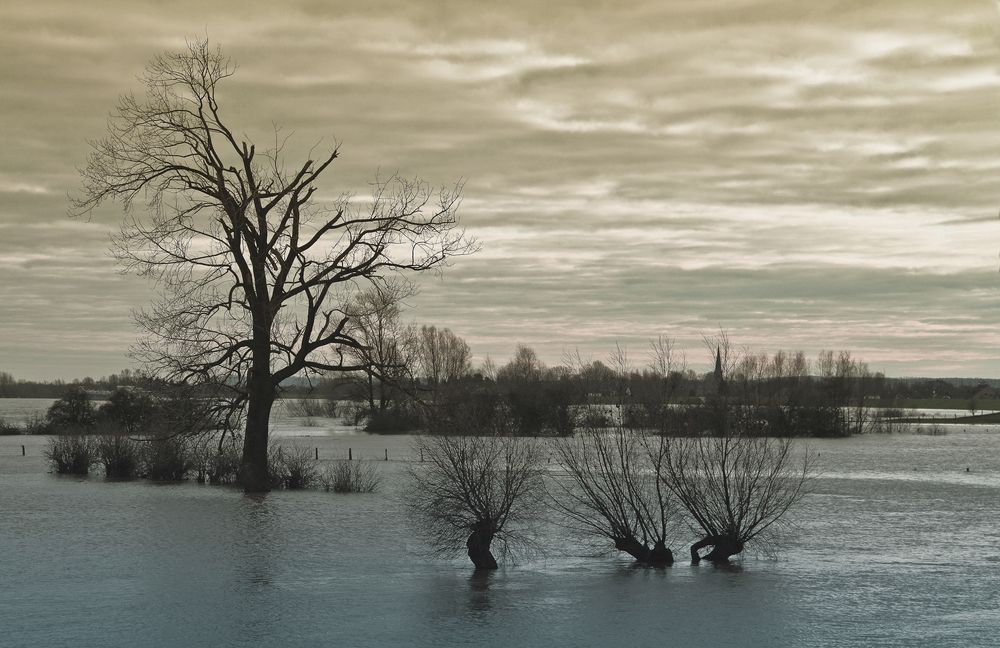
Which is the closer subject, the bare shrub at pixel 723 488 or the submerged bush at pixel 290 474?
the bare shrub at pixel 723 488

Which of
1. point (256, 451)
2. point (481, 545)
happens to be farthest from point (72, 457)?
point (481, 545)

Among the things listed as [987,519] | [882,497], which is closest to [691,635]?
[987,519]

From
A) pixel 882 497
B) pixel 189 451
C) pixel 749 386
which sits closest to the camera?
pixel 749 386

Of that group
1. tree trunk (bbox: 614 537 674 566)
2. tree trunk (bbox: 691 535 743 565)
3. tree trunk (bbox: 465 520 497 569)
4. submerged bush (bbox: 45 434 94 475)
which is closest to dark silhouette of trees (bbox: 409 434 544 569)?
tree trunk (bbox: 465 520 497 569)

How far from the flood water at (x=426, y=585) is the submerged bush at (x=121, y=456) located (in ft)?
41.0

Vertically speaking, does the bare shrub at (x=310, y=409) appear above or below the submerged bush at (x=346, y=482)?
above

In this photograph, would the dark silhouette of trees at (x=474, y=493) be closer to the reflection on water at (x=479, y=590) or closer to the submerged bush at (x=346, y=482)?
the reflection on water at (x=479, y=590)

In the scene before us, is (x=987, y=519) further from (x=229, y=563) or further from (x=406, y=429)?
(x=406, y=429)

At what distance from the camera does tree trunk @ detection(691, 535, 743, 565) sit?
81.9ft

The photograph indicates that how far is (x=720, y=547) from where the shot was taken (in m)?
25.0

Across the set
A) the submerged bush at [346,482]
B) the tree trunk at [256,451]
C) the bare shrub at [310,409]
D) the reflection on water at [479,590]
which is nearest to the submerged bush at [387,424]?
the bare shrub at [310,409]

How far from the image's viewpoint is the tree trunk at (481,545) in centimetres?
2386

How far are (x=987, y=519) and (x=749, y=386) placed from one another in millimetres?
11386

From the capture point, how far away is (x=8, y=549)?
86.3 ft
